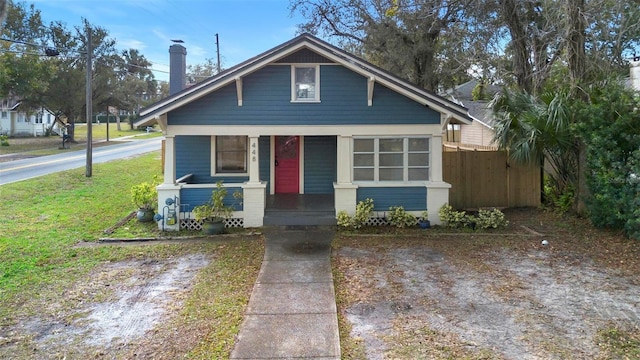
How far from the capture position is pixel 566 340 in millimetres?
4434

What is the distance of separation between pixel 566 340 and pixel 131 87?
58970mm

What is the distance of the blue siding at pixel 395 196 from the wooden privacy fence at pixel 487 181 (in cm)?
206

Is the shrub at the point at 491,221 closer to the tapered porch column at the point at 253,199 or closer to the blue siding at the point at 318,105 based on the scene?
the blue siding at the point at 318,105

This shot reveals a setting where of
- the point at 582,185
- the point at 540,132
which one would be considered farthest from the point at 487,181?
the point at 582,185

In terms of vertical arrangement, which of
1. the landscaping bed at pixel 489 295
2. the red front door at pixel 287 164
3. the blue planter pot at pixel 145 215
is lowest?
the landscaping bed at pixel 489 295

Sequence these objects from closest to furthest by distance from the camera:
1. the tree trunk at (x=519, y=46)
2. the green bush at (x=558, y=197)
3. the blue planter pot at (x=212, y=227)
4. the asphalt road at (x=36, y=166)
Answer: the blue planter pot at (x=212, y=227) < the green bush at (x=558, y=197) < the tree trunk at (x=519, y=46) < the asphalt road at (x=36, y=166)

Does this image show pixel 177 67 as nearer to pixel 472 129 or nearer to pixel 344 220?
pixel 344 220

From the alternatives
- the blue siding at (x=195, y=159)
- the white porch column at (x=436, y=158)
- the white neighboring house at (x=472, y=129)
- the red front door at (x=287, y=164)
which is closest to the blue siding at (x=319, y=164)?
the red front door at (x=287, y=164)

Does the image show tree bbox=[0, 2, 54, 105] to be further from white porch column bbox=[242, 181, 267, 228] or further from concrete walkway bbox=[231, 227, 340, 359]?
concrete walkway bbox=[231, 227, 340, 359]

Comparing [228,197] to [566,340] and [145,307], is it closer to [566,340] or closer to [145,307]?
[145,307]

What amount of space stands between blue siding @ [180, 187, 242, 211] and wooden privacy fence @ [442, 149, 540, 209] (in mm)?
5877

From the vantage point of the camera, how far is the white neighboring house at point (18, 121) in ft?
137

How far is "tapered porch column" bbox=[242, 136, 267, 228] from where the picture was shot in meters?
9.80

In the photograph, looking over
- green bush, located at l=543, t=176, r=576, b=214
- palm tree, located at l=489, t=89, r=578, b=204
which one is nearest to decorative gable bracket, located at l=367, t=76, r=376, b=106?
palm tree, located at l=489, t=89, r=578, b=204
